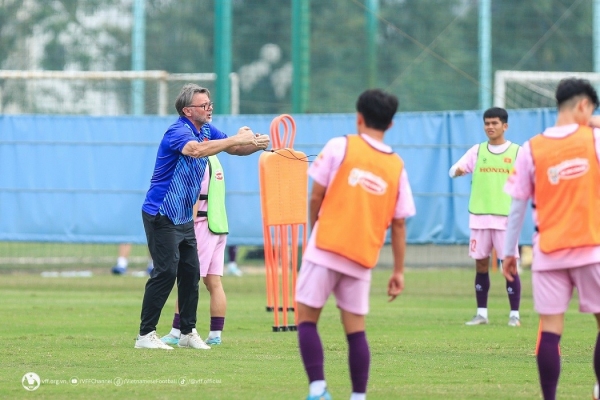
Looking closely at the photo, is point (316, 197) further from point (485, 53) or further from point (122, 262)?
point (485, 53)

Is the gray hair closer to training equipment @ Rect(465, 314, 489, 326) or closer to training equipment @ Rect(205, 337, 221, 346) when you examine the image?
training equipment @ Rect(205, 337, 221, 346)

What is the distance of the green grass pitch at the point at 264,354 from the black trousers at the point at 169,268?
15.2 inches

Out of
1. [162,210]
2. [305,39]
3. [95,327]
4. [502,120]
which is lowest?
[95,327]

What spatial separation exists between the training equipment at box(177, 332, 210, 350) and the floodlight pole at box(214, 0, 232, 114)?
9737mm

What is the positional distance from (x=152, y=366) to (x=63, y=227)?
398 inches

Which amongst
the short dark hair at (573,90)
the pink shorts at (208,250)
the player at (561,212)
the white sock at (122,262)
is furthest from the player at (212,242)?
the white sock at (122,262)

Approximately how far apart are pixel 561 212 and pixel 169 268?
4.14 metres

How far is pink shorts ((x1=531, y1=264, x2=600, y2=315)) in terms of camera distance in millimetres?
6699

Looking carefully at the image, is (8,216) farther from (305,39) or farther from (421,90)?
(421,90)

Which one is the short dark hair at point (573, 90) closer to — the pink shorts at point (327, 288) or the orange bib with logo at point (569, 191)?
the orange bib with logo at point (569, 191)

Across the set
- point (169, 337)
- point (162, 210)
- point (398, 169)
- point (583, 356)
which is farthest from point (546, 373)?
point (169, 337)

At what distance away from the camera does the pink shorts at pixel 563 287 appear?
670cm

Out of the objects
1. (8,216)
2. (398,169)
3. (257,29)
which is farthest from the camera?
(257,29)

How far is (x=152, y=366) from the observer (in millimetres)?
8789
